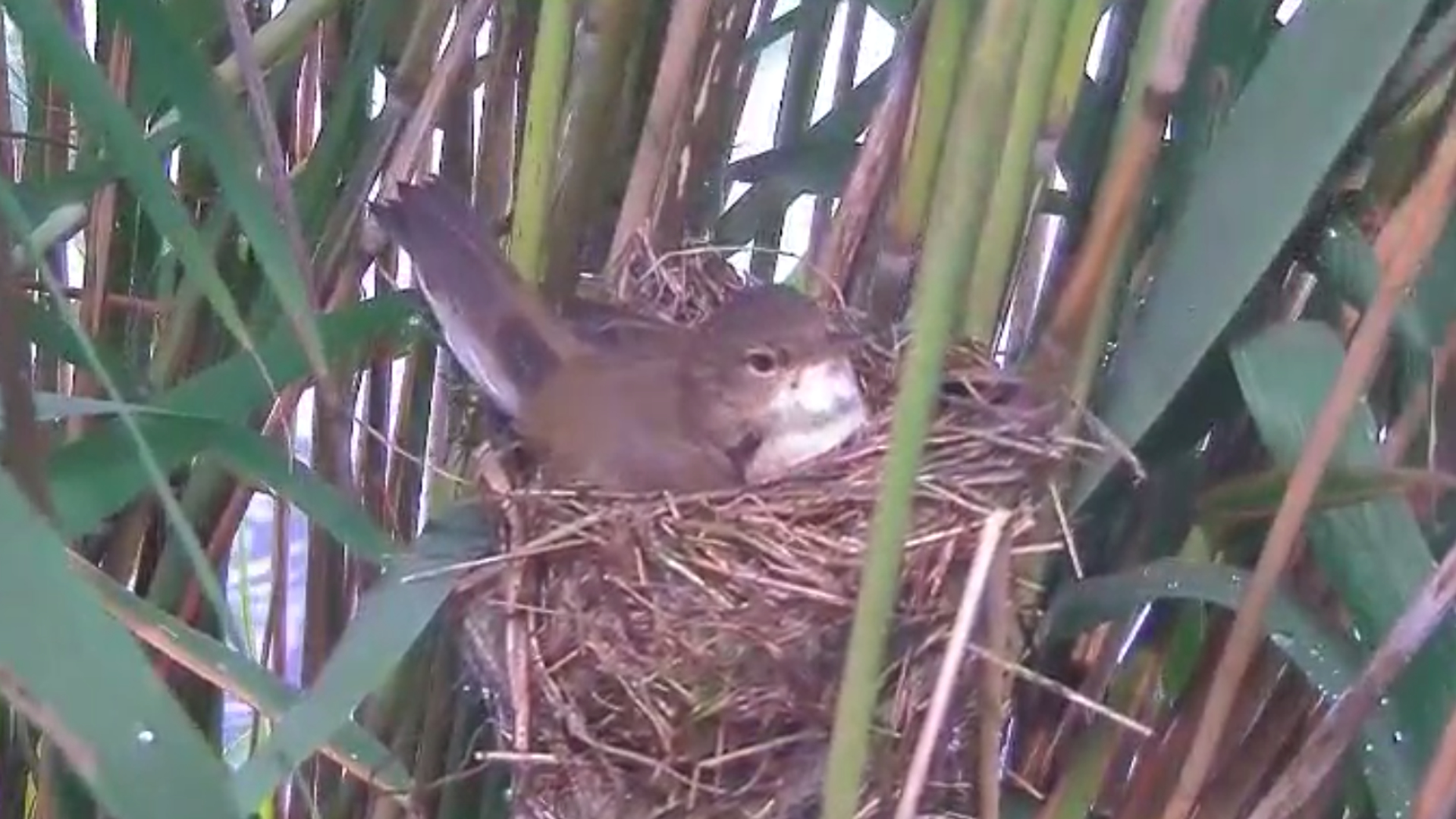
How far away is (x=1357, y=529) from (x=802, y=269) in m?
0.41

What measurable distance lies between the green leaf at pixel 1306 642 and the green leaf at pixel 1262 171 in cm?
5

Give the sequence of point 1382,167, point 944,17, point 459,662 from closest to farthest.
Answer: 1. point 944,17
2. point 1382,167
3. point 459,662

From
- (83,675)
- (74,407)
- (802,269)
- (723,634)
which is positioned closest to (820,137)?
(802,269)

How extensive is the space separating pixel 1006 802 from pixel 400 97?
0.39 metres

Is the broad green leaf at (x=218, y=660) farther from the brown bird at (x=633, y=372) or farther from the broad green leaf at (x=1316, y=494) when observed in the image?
the broad green leaf at (x=1316, y=494)

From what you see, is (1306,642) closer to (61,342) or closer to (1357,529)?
(1357,529)

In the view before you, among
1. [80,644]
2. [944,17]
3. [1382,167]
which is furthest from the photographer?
[1382,167]

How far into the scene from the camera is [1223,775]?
2.45ft

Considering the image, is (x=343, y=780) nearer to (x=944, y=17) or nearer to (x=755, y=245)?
(x=755, y=245)

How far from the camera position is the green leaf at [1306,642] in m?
0.66

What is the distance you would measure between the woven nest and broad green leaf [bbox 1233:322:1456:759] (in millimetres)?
79

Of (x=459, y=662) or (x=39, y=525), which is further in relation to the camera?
(x=459, y=662)

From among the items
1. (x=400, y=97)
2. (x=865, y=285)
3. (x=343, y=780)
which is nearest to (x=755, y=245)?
(x=865, y=285)

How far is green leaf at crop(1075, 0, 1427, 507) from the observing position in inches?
24.9
